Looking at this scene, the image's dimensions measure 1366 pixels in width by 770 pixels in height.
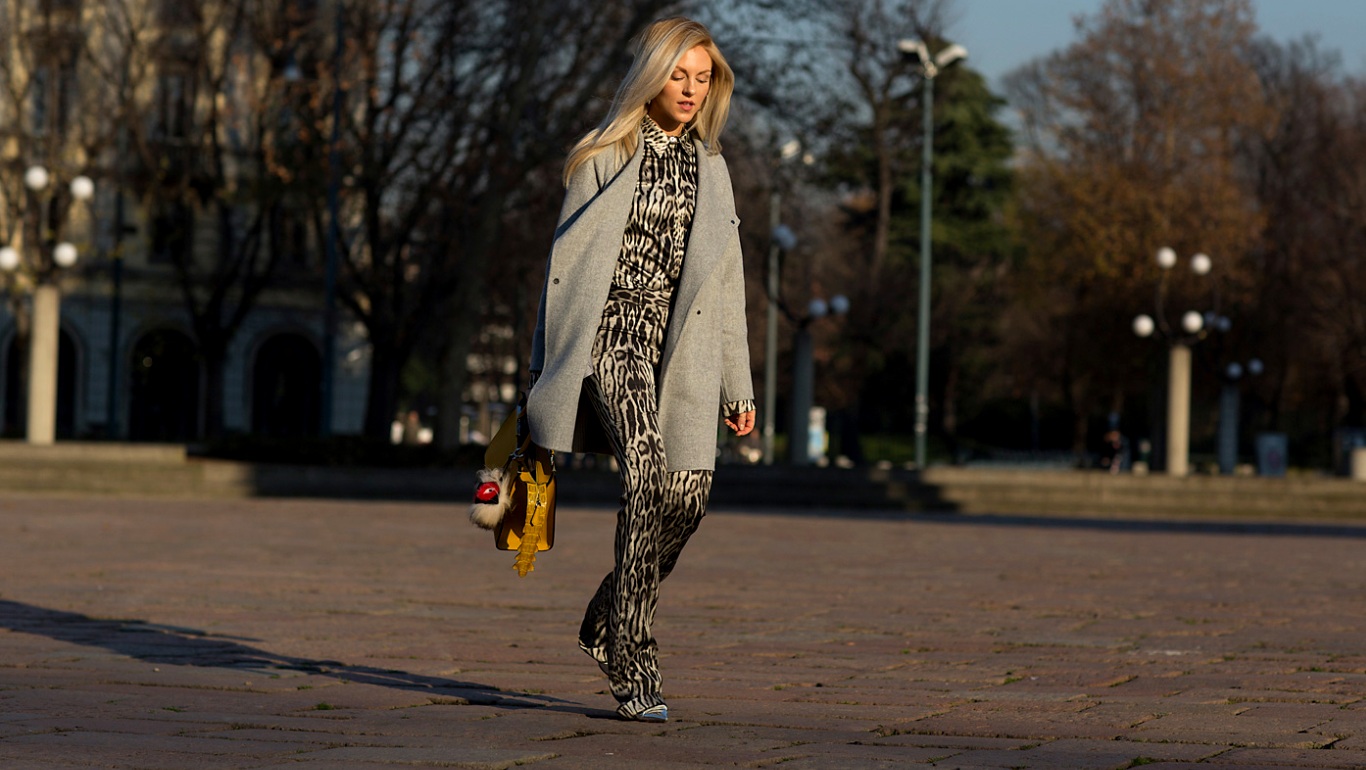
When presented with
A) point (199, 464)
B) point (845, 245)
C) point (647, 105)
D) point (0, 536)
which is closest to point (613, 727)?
point (647, 105)

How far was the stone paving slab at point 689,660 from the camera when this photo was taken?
4754 millimetres

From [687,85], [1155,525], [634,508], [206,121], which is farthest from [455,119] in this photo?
[634,508]

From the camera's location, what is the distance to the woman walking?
520cm

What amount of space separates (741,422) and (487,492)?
0.78m

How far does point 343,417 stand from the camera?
159 ft

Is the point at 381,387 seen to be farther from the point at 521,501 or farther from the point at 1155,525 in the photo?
the point at 521,501

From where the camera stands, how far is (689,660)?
695 cm

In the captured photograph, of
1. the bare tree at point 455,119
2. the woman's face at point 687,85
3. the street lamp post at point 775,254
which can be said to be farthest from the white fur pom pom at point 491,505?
the street lamp post at point 775,254

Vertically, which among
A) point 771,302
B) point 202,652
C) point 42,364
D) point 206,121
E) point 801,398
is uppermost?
point 206,121

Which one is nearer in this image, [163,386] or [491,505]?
[491,505]

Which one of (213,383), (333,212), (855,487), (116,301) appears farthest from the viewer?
(213,383)

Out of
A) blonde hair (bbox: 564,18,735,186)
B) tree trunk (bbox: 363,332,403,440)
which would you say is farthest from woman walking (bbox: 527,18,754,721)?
tree trunk (bbox: 363,332,403,440)

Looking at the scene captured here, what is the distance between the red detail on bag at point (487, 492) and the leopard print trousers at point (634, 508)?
1.17 ft

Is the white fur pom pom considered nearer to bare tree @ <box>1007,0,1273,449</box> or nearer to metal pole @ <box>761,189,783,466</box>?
metal pole @ <box>761,189,783,466</box>
